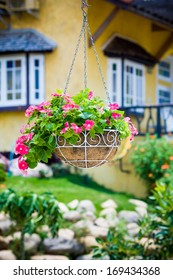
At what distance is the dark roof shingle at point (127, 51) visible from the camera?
18.1 m

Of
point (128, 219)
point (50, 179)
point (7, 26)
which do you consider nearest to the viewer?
point (128, 219)

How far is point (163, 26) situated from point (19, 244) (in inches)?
254

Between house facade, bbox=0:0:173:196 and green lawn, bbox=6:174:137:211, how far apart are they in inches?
15.7

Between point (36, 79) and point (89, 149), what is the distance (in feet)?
32.2

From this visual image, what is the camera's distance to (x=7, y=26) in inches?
712

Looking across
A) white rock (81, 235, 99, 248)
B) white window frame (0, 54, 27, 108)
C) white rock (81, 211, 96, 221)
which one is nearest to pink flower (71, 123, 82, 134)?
white rock (81, 235, 99, 248)

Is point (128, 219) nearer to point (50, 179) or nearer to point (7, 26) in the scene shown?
point (50, 179)

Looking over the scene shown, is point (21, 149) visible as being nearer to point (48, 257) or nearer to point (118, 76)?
point (48, 257)

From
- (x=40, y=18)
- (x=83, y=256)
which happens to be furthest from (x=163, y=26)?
(x=83, y=256)

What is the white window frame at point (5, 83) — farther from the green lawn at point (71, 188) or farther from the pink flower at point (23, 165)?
the pink flower at point (23, 165)

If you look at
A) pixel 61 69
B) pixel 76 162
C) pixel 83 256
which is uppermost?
pixel 61 69

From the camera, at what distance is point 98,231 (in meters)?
15.2

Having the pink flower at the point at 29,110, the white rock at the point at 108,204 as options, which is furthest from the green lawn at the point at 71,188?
the pink flower at the point at 29,110
